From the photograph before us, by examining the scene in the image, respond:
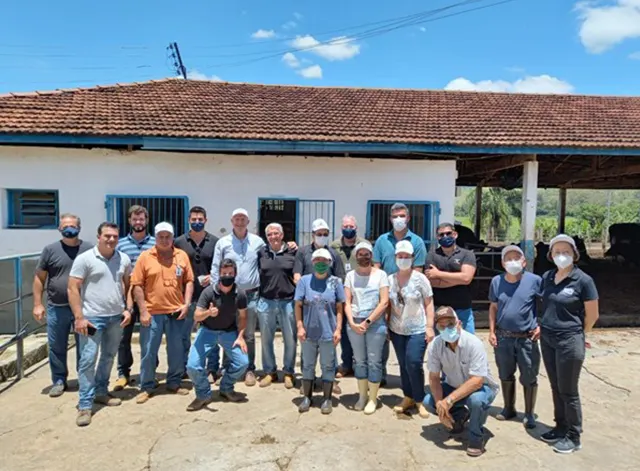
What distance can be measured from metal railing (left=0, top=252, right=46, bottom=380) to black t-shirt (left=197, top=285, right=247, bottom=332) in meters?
2.25

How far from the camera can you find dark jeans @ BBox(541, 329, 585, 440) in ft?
11.0

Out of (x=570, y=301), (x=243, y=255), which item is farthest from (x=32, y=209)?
(x=570, y=301)

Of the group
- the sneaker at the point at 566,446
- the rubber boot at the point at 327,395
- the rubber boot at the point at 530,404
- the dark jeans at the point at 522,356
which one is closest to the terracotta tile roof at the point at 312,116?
the rubber boot at the point at 327,395

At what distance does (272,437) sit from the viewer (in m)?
3.67

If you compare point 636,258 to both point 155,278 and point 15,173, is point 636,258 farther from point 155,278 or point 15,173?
point 15,173

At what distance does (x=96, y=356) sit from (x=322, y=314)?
2.05 meters

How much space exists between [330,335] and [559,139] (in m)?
6.21

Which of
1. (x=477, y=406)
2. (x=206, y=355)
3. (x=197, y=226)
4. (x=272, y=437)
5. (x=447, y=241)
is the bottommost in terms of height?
(x=272, y=437)

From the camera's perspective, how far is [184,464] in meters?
3.27

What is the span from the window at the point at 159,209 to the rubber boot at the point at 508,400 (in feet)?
17.5

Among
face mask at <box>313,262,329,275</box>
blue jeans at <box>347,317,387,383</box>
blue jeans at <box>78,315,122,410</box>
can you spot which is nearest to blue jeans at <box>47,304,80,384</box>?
blue jeans at <box>78,315,122,410</box>

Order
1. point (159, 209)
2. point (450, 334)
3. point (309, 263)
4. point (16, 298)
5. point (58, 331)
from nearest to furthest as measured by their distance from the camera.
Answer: point (450, 334)
point (58, 331)
point (309, 263)
point (16, 298)
point (159, 209)

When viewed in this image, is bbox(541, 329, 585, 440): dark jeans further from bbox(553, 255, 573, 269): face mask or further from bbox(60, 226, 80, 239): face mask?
bbox(60, 226, 80, 239): face mask

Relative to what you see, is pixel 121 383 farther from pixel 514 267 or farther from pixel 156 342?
pixel 514 267
